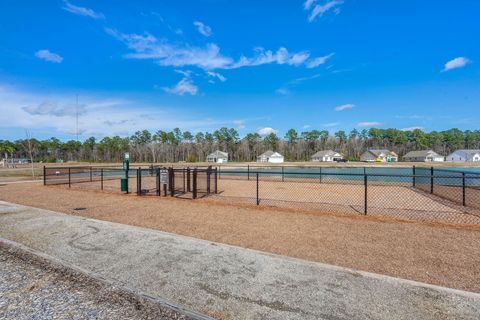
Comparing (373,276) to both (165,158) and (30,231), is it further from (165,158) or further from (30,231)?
(165,158)

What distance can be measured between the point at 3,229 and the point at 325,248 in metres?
8.17

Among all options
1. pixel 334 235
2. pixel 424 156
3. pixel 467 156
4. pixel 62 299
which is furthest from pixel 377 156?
pixel 62 299

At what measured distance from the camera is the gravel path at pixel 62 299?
10.3ft

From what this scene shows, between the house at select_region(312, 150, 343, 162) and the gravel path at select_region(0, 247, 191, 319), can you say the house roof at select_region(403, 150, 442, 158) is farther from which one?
the gravel path at select_region(0, 247, 191, 319)

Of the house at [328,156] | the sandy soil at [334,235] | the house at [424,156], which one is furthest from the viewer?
the house at [328,156]

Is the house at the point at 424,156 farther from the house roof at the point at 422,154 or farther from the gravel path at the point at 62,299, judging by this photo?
the gravel path at the point at 62,299

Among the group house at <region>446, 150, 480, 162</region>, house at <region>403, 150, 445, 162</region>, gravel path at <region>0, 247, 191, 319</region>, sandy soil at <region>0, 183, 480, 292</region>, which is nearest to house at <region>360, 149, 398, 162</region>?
house at <region>403, 150, 445, 162</region>

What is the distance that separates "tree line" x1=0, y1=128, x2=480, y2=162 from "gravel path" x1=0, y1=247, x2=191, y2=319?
327 feet

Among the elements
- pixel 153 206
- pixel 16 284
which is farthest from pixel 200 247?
pixel 153 206

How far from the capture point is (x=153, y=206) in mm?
10273

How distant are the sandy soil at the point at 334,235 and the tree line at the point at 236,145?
312 ft

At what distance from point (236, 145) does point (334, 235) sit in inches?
4094

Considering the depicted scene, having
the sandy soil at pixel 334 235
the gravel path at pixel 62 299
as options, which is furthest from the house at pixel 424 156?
the gravel path at pixel 62 299

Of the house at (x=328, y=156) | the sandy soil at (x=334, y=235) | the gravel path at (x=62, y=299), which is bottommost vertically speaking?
the sandy soil at (x=334, y=235)
